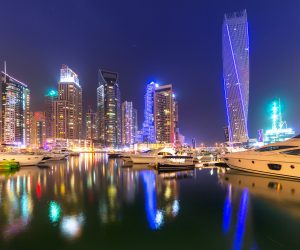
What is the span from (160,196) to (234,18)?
359ft

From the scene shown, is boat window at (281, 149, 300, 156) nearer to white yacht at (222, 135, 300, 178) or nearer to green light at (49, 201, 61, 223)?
white yacht at (222, 135, 300, 178)

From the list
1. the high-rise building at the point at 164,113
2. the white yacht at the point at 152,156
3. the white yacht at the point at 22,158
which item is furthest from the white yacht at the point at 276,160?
the high-rise building at the point at 164,113

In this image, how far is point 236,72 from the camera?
337ft

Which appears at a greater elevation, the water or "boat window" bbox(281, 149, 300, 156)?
"boat window" bbox(281, 149, 300, 156)

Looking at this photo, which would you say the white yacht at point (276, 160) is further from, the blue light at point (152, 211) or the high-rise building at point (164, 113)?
the high-rise building at point (164, 113)

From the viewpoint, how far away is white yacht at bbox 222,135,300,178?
23.5 m

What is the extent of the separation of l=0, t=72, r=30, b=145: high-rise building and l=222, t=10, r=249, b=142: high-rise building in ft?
406

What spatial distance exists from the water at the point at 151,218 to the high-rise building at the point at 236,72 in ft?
285

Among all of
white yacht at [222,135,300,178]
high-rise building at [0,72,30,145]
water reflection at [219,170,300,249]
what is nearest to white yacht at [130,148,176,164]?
white yacht at [222,135,300,178]

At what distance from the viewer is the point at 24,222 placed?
39.8ft

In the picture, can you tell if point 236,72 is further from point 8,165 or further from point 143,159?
point 8,165

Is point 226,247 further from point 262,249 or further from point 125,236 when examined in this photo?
point 125,236

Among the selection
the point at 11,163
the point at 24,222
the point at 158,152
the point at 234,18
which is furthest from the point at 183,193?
the point at 234,18

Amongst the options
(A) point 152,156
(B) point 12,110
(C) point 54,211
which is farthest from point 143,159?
(B) point 12,110
